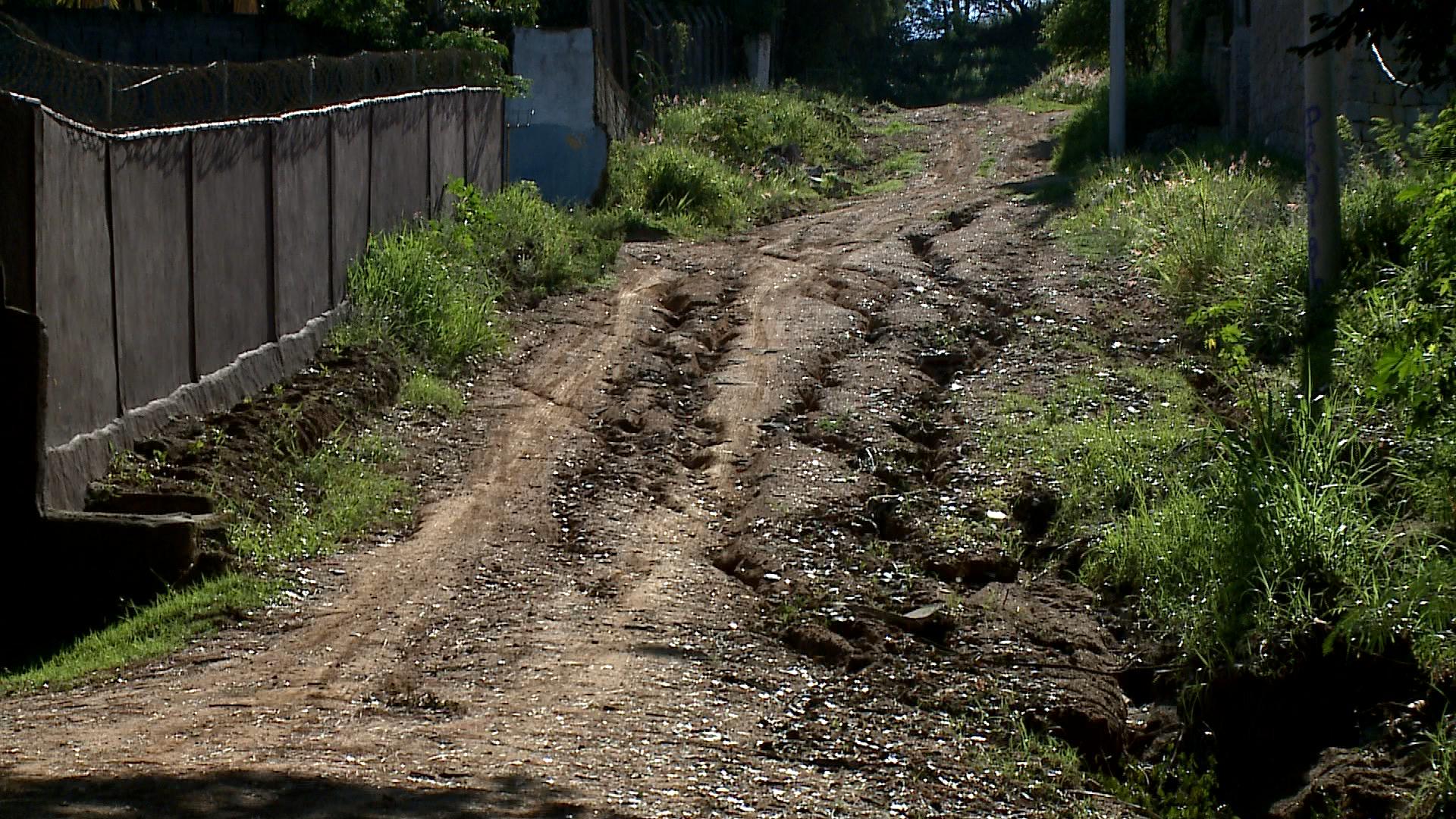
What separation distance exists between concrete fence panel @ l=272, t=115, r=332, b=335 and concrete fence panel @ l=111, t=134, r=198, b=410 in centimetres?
127

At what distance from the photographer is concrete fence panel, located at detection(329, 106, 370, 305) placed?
1044 cm

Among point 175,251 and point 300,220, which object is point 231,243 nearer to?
point 175,251

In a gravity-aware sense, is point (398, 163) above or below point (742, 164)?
below

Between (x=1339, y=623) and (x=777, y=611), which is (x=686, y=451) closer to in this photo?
(x=777, y=611)

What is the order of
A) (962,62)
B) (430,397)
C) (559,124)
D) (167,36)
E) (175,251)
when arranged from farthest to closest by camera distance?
(962,62)
(167,36)
(559,124)
(430,397)
(175,251)

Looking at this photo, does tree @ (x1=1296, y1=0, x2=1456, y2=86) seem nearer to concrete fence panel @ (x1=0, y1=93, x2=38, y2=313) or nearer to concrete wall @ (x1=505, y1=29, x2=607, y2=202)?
concrete fence panel @ (x1=0, y1=93, x2=38, y2=313)

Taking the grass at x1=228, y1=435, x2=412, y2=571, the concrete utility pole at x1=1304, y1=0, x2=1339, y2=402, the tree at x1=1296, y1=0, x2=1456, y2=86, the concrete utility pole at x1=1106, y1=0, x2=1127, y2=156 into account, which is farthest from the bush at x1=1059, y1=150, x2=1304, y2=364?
the grass at x1=228, y1=435, x2=412, y2=571

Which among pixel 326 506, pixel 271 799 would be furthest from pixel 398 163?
pixel 271 799

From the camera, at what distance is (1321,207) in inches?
359

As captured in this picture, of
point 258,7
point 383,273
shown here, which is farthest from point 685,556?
point 258,7

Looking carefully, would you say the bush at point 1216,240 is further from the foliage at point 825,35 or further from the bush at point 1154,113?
the foliage at point 825,35

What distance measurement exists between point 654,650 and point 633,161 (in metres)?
12.6

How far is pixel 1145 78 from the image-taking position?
22109mm

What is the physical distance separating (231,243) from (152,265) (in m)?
1.01
